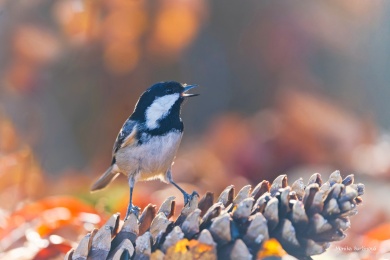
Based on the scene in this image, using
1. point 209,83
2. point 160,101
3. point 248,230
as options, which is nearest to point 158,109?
point 160,101

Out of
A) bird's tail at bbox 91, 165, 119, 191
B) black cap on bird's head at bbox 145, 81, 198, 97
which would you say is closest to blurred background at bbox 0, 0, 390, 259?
bird's tail at bbox 91, 165, 119, 191

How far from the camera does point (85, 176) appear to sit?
0.63m

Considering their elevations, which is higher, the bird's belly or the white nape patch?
the white nape patch

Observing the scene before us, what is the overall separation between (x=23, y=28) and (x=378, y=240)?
0.42 meters

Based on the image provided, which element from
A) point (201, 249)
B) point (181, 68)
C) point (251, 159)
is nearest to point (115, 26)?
point (181, 68)

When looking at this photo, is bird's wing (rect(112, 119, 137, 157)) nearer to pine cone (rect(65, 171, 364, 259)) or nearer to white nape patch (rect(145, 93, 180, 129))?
white nape patch (rect(145, 93, 180, 129))

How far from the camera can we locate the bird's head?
361mm

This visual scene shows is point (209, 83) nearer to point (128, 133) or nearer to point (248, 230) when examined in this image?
point (128, 133)

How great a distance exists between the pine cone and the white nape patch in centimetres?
10

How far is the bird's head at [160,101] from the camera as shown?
0.36 metres

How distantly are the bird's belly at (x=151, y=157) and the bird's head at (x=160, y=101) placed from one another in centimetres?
1

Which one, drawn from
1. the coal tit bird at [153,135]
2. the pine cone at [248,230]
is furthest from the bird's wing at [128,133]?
the pine cone at [248,230]

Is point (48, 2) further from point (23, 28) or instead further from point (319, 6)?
point (319, 6)

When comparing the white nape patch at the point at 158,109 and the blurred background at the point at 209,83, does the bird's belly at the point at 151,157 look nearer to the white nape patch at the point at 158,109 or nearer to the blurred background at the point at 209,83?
the white nape patch at the point at 158,109
